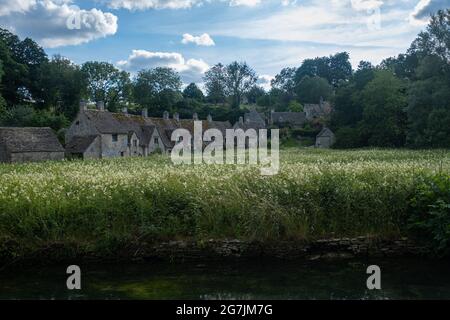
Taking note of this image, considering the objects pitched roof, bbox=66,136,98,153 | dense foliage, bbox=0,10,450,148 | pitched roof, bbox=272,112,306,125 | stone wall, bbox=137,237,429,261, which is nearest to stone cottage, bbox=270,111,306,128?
pitched roof, bbox=272,112,306,125

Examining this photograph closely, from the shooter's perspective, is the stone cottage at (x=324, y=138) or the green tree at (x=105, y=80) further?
the green tree at (x=105, y=80)

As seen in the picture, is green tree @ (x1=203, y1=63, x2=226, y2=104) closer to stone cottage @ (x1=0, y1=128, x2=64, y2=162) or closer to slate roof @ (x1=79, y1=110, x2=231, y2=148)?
slate roof @ (x1=79, y1=110, x2=231, y2=148)

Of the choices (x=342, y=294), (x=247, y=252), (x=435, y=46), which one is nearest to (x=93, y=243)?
(x=247, y=252)

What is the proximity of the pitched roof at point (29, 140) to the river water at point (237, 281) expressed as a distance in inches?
1638

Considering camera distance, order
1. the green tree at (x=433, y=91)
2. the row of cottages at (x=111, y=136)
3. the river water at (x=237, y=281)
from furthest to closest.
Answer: the row of cottages at (x=111, y=136) < the green tree at (x=433, y=91) < the river water at (x=237, y=281)

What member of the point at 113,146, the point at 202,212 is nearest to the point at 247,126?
the point at 113,146

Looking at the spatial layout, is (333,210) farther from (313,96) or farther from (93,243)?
(313,96)

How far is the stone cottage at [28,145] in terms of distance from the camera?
162 feet

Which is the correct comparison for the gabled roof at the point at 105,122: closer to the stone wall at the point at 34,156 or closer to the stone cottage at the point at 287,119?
the stone wall at the point at 34,156

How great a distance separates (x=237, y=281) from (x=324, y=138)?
73529 millimetres

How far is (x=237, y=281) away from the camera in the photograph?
1166 cm

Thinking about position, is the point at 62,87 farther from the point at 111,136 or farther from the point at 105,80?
the point at 111,136

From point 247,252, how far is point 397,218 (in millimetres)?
5174

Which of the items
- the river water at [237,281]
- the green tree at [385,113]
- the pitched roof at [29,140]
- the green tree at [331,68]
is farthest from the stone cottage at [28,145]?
the green tree at [331,68]
